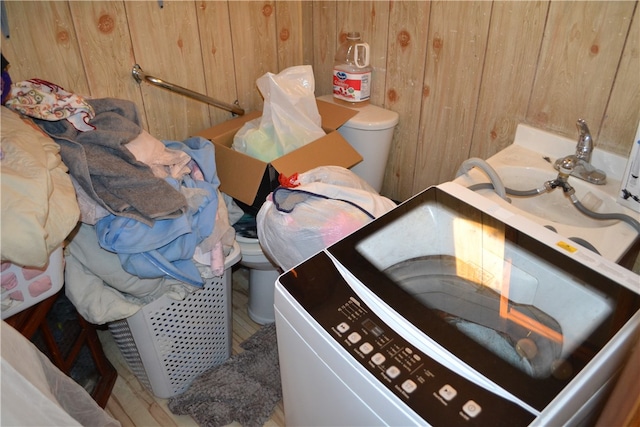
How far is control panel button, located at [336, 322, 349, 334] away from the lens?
0.75 metres

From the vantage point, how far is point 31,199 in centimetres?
84

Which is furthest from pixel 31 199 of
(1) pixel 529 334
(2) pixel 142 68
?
(1) pixel 529 334

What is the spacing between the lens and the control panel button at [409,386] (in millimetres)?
669

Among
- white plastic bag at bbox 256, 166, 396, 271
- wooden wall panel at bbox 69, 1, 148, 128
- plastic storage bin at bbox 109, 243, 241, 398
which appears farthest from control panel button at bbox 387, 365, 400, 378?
wooden wall panel at bbox 69, 1, 148, 128

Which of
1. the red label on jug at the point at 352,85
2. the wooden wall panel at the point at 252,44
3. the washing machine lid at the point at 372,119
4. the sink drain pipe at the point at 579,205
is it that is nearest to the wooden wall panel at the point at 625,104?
the sink drain pipe at the point at 579,205

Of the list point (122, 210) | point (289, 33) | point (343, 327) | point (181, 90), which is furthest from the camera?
point (289, 33)

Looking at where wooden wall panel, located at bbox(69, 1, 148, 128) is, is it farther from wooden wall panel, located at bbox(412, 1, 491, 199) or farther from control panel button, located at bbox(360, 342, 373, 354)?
control panel button, located at bbox(360, 342, 373, 354)

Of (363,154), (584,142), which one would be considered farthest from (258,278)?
(584,142)

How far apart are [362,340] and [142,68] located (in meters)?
1.14

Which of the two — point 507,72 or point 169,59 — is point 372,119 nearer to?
point 507,72

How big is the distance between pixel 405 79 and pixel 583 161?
2.11 feet

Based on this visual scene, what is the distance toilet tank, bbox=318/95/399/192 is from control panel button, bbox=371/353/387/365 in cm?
105

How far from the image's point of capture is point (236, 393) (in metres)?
1.52

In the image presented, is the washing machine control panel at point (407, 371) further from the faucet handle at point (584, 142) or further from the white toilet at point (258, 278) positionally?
the faucet handle at point (584, 142)
